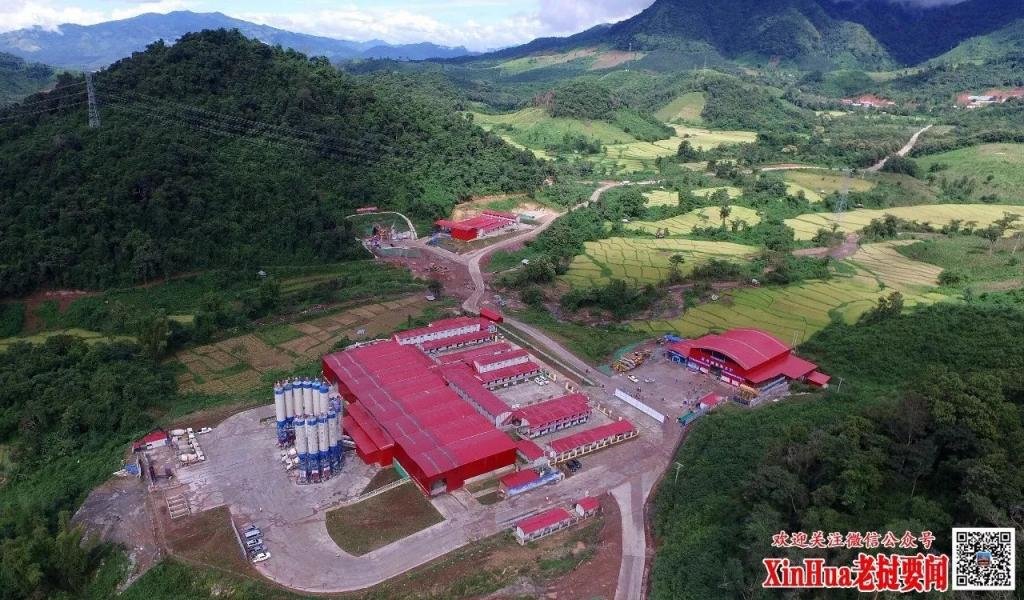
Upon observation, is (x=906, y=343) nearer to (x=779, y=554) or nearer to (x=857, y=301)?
(x=857, y=301)

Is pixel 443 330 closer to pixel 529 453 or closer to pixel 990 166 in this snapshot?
pixel 529 453

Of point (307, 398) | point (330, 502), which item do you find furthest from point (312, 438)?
point (330, 502)

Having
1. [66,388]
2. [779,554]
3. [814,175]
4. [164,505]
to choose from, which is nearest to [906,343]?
[779,554]

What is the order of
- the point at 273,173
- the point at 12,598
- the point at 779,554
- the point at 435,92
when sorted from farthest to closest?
the point at 435,92 → the point at 273,173 → the point at 12,598 → the point at 779,554

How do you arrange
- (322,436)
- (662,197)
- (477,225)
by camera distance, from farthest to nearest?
(662,197) → (477,225) → (322,436)
